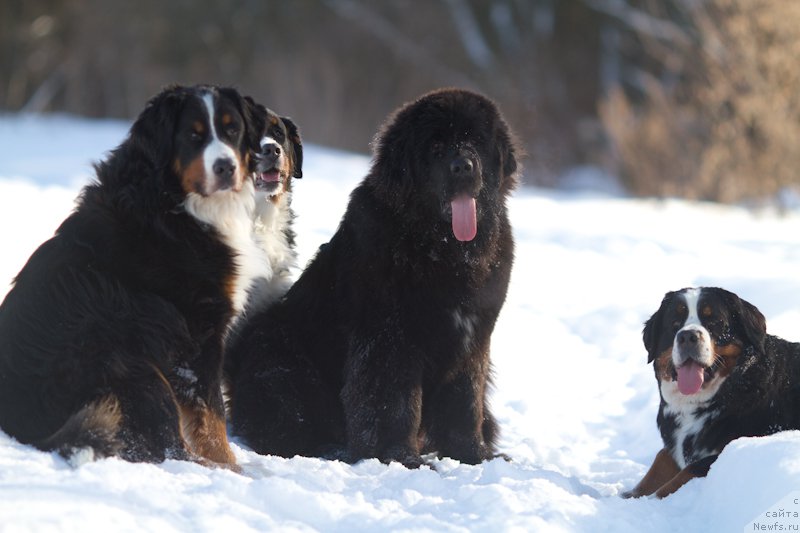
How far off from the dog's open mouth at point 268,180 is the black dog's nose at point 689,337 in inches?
89.0

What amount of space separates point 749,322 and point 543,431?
169 centimetres

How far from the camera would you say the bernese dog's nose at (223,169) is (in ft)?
16.6

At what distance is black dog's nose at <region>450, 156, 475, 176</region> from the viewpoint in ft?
17.7

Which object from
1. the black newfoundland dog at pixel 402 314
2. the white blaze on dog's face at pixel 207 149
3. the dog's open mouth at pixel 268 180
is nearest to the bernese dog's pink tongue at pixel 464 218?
the black newfoundland dog at pixel 402 314

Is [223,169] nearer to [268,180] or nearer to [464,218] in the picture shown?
[268,180]

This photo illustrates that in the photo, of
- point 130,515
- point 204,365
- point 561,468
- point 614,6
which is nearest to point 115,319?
point 204,365

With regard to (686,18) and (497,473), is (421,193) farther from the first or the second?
(686,18)

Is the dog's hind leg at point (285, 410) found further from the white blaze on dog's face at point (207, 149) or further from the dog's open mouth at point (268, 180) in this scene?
the white blaze on dog's face at point (207, 149)

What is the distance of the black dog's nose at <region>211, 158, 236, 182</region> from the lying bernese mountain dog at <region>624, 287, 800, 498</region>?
7.95 ft

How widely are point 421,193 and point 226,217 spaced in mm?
1015

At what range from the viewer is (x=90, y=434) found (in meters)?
4.39

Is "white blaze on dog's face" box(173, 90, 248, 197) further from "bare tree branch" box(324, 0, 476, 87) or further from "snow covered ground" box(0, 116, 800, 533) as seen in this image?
"bare tree branch" box(324, 0, 476, 87)

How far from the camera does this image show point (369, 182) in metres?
5.74

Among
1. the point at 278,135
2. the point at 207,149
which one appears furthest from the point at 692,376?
the point at 207,149
